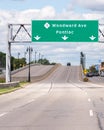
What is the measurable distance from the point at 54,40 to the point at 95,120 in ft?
144

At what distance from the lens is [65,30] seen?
61.5 meters

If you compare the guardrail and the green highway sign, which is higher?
the green highway sign

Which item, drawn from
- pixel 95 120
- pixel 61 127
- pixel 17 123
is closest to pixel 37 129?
pixel 61 127

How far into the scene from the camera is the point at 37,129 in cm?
1495

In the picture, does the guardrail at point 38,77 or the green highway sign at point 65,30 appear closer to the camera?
the green highway sign at point 65,30

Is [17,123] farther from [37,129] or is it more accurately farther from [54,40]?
[54,40]

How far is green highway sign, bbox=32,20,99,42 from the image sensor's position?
61188mm

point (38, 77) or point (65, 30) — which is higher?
point (65, 30)

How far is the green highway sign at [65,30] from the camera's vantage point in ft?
201

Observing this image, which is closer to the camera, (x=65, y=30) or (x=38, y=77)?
(x=65, y=30)

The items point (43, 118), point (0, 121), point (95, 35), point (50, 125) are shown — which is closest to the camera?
point (50, 125)

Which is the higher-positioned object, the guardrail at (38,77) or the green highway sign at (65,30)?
the green highway sign at (65,30)

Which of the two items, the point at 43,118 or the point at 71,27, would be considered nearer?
the point at 43,118

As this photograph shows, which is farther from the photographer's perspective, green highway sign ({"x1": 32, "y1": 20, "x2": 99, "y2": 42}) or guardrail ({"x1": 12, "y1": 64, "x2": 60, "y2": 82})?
guardrail ({"x1": 12, "y1": 64, "x2": 60, "y2": 82})
